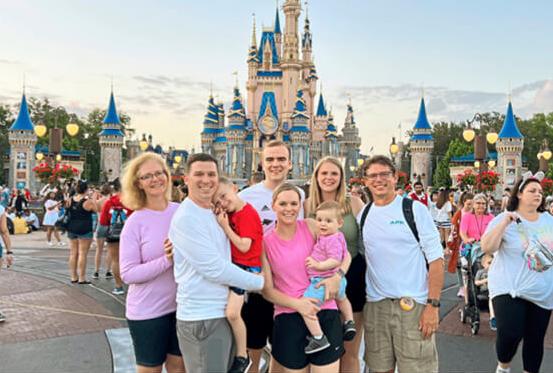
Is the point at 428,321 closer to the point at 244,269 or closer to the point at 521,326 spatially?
the point at 521,326

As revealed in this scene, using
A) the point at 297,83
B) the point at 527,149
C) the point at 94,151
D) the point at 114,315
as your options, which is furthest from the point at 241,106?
the point at 114,315

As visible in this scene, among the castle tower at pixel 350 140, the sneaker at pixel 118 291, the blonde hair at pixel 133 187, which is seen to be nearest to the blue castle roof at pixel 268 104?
the castle tower at pixel 350 140

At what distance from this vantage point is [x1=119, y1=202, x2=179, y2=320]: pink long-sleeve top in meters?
3.16

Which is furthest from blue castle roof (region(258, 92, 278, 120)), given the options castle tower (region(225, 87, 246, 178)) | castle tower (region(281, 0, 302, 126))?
castle tower (region(225, 87, 246, 178))

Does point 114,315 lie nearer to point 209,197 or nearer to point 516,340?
point 209,197

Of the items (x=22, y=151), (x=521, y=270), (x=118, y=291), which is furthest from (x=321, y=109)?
(x=521, y=270)

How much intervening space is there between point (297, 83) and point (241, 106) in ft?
25.7

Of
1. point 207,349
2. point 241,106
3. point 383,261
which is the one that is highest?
point 241,106

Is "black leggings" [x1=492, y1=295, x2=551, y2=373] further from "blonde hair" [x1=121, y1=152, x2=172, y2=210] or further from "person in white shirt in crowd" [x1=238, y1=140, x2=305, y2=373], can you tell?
"blonde hair" [x1=121, y1=152, x2=172, y2=210]

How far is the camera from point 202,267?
9.02 feet

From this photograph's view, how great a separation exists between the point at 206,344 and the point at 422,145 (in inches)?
2018

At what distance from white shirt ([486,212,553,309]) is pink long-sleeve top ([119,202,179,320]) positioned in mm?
2633

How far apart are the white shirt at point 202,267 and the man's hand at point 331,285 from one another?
40 cm

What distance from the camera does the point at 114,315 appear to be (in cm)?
662
